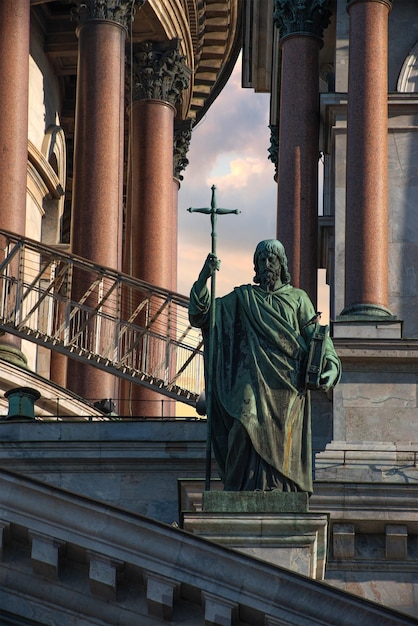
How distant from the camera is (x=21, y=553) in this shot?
901 inches

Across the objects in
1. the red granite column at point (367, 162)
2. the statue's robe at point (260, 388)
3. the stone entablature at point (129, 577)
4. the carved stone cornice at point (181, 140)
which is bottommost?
the stone entablature at point (129, 577)

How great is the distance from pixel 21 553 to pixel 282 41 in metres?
14.5

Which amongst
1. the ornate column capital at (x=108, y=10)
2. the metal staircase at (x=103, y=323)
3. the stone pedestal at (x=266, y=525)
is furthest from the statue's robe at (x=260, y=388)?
the ornate column capital at (x=108, y=10)

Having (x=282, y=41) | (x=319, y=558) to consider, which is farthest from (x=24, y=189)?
(x=319, y=558)

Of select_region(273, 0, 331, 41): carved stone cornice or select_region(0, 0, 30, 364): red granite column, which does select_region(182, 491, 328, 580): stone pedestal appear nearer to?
select_region(273, 0, 331, 41): carved stone cornice

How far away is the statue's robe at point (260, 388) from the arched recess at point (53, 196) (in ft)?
83.8

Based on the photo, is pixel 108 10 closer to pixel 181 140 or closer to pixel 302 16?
pixel 181 140

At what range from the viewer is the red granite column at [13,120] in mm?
39156

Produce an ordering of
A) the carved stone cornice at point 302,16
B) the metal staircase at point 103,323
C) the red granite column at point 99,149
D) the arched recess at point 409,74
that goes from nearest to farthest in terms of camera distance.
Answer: the arched recess at point 409,74
the carved stone cornice at point 302,16
the metal staircase at point 103,323
the red granite column at point 99,149

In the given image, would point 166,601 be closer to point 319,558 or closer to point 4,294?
point 319,558

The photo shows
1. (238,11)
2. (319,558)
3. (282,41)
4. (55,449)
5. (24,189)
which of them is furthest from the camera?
(238,11)

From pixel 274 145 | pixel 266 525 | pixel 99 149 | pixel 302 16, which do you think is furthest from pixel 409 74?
pixel 266 525

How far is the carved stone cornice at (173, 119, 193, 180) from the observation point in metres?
52.5

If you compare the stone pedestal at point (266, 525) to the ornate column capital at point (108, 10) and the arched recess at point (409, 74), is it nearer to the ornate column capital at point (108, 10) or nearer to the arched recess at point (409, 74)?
the arched recess at point (409, 74)
